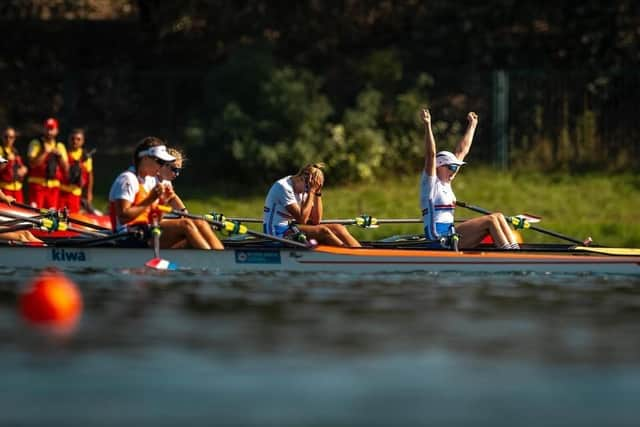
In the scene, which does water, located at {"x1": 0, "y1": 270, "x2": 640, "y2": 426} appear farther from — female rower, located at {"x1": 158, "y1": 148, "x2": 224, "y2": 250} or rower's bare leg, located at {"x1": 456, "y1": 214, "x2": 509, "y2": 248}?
rower's bare leg, located at {"x1": 456, "y1": 214, "x2": 509, "y2": 248}

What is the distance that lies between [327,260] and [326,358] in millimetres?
6225

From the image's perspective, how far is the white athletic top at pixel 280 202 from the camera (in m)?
19.2

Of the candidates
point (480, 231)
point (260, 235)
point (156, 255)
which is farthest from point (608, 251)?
point (156, 255)

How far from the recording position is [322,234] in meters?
19.2

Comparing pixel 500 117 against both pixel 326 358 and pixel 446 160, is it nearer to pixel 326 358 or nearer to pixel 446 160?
pixel 446 160

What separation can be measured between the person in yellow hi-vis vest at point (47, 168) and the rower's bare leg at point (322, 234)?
26.1 ft

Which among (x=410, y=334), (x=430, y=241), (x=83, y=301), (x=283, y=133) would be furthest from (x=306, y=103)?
(x=410, y=334)

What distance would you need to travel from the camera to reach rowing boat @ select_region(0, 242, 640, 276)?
59.3 feet

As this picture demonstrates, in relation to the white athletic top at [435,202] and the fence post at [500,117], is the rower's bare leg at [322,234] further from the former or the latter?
the fence post at [500,117]

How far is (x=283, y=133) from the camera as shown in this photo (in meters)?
30.9

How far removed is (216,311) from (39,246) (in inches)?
156

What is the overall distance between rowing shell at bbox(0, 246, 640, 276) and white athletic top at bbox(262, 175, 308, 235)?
0.91 m

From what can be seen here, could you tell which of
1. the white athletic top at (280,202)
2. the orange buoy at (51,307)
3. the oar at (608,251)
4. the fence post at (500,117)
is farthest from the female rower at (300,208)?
the fence post at (500,117)

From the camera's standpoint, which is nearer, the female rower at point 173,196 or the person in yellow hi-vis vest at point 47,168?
the female rower at point 173,196
